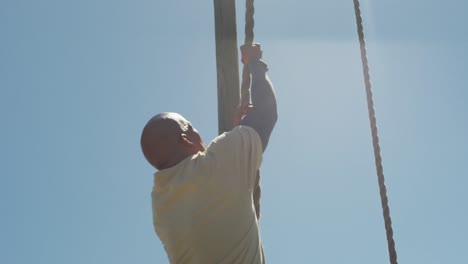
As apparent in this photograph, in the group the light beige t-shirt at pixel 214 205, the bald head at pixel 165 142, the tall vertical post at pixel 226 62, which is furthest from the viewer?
the tall vertical post at pixel 226 62

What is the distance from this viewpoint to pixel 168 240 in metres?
2.12

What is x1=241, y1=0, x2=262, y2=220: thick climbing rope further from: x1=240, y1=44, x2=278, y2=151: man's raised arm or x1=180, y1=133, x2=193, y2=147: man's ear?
x1=180, y1=133, x2=193, y2=147: man's ear

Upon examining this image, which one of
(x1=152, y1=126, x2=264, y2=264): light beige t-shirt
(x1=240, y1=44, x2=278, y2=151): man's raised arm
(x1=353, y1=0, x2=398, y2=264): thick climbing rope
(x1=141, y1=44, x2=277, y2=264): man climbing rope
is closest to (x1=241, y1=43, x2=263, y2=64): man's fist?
(x1=240, y1=44, x2=278, y2=151): man's raised arm

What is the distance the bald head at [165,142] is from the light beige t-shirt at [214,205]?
0.24 feet

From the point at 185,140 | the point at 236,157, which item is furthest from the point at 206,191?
the point at 185,140

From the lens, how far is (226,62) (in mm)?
3121

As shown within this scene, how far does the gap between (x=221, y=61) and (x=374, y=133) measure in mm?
936

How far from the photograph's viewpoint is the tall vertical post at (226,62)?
297cm

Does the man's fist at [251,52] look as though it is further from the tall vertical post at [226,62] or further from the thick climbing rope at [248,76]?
the tall vertical post at [226,62]

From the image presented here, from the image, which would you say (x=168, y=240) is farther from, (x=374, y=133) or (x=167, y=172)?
(x=374, y=133)

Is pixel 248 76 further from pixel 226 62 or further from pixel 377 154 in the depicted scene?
pixel 377 154

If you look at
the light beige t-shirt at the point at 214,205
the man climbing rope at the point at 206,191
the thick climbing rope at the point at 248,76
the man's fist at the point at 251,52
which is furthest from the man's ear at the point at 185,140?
the man's fist at the point at 251,52

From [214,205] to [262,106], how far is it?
513 mm

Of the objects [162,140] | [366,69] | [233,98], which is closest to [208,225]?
[162,140]
